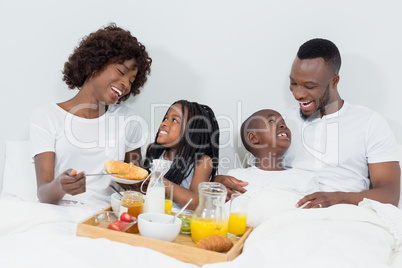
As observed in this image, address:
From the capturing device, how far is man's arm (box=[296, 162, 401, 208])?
5.29 feet

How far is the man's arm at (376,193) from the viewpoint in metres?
1.61

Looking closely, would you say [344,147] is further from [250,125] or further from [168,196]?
[168,196]

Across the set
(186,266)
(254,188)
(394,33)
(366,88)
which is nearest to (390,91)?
(366,88)

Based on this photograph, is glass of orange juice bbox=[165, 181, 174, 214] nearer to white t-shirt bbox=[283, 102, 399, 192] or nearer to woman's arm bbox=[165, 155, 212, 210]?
woman's arm bbox=[165, 155, 212, 210]

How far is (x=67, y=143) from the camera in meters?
1.87

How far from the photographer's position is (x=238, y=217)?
1363 mm

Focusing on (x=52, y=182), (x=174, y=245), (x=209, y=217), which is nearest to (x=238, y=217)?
(x=209, y=217)

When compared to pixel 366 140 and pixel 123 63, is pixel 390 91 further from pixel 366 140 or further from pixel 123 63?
pixel 123 63

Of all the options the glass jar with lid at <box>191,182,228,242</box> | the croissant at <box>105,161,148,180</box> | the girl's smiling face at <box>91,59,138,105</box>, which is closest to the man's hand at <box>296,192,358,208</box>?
the glass jar with lid at <box>191,182,228,242</box>

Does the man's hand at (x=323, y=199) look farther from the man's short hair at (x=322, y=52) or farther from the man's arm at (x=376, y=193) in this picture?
the man's short hair at (x=322, y=52)

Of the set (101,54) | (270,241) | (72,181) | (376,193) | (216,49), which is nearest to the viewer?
(270,241)

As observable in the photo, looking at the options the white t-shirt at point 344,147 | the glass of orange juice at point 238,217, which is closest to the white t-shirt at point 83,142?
the glass of orange juice at point 238,217

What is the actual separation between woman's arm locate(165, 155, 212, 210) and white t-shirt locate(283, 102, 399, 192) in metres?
0.45

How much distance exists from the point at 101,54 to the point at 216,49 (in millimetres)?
642
